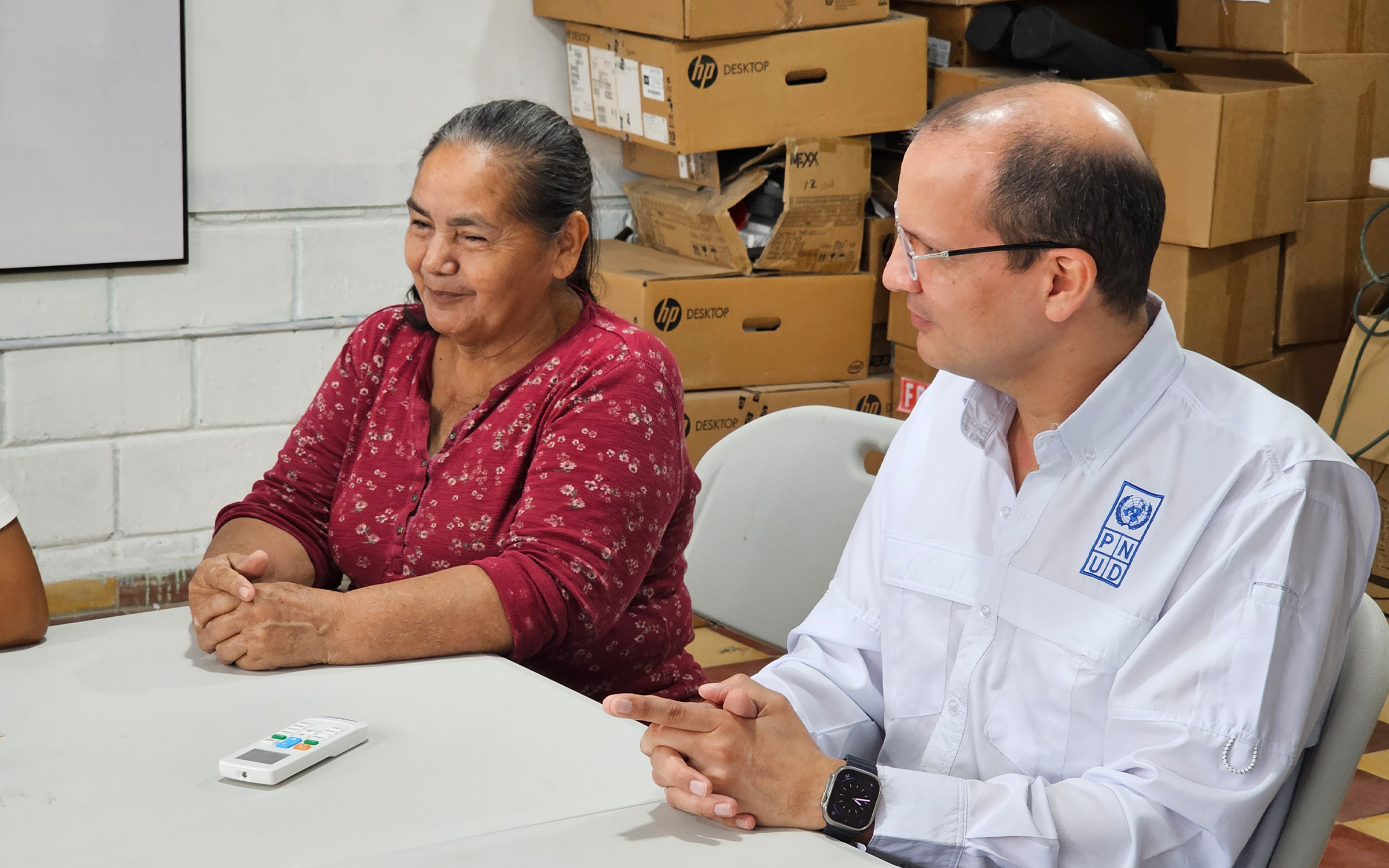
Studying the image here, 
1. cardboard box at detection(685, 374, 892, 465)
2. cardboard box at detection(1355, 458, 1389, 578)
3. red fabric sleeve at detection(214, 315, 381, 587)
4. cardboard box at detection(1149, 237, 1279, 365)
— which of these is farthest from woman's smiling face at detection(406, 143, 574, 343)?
cardboard box at detection(1355, 458, 1389, 578)

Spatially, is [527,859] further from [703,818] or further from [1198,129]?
[1198,129]

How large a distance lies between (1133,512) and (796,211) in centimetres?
206

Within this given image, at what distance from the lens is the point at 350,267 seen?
3283 mm

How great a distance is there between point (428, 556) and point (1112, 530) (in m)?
0.83

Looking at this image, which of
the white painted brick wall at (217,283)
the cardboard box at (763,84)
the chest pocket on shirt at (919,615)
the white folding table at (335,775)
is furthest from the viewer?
the white painted brick wall at (217,283)

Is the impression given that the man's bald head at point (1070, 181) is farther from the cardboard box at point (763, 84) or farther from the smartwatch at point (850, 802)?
the cardboard box at point (763, 84)

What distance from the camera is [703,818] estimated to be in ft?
3.50

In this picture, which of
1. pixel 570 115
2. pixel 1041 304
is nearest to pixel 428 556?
pixel 1041 304

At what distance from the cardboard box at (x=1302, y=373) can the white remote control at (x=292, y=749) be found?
7.62ft

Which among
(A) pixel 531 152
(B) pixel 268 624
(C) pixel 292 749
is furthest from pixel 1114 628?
(A) pixel 531 152

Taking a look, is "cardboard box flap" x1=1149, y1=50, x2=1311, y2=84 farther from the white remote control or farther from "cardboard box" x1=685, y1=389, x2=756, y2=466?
the white remote control

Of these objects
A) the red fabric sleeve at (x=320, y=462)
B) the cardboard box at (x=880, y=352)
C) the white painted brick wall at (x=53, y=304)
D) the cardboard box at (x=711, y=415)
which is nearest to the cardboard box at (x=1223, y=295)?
the cardboard box at (x=880, y=352)

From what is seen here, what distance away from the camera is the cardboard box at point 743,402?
10.1 ft

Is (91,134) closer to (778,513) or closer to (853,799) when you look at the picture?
(778,513)
